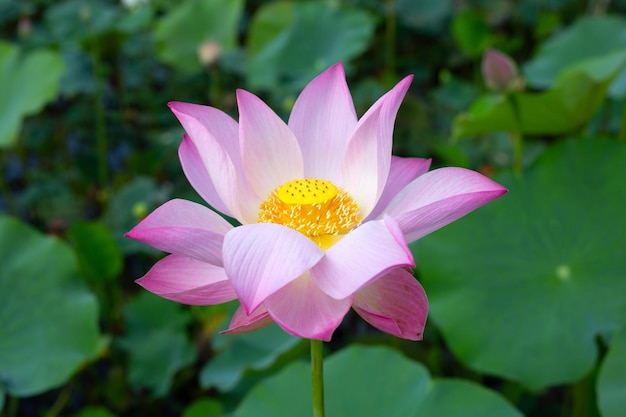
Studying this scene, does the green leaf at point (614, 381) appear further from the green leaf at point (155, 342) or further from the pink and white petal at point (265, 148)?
the green leaf at point (155, 342)

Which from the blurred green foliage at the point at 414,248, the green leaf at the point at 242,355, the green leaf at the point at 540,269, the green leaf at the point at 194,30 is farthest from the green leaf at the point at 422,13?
the green leaf at the point at 242,355

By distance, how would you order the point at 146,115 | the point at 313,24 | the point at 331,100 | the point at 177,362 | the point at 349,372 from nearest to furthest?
the point at 331,100 → the point at 349,372 → the point at 177,362 → the point at 313,24 → the point at 146,115

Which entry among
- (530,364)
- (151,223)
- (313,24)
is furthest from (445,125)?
(151,223)

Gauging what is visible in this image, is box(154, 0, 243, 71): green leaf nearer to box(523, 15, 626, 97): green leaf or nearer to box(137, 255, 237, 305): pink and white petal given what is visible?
box(523, 15, 626, 97): green leaf

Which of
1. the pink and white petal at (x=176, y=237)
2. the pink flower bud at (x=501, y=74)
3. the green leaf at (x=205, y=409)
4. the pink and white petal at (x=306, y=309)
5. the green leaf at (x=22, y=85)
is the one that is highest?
the pink and white petal at (x=176, y=237)

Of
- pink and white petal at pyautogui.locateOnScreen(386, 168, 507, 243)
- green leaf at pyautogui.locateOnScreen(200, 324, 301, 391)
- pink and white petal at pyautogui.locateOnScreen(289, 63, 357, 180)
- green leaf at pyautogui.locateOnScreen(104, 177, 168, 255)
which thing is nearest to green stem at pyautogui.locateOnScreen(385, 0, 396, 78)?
green leaf at pyautogui.locateOnScreen(104, 177, 168, 255)

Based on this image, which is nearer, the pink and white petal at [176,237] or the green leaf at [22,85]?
the pink and white petal at [176,237]

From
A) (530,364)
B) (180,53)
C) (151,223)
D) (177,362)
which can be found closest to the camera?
(151,223)

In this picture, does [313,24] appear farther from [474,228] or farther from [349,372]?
[349,372]
